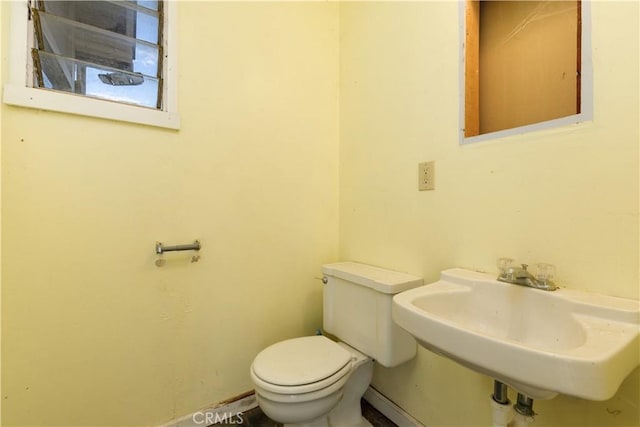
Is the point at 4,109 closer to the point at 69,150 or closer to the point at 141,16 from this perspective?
the point at 69,150

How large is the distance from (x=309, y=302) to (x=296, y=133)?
97cm

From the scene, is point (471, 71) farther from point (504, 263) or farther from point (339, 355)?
point (339, 355)

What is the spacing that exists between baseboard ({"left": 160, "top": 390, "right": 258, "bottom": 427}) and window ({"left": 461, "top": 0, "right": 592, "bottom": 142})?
5.15 feet

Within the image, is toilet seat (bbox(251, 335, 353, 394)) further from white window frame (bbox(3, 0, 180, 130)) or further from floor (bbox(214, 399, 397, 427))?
white window frame (bbox(3, 0, 180, 130))

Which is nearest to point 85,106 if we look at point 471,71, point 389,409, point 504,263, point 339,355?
point 339,355

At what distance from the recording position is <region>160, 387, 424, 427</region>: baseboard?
1256 mm

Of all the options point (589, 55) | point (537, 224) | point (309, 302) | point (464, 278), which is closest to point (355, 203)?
point (309, 302)

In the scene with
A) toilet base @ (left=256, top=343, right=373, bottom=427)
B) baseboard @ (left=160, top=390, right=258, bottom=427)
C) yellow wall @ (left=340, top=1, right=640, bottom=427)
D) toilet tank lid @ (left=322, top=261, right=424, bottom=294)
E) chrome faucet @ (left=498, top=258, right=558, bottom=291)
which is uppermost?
yellow wall @ (left=340, top=1, right=640, bottom=427)

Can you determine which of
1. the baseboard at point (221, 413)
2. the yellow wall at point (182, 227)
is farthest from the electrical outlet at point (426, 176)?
the baseboard at point (221, 413)

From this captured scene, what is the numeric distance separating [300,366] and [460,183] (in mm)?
938

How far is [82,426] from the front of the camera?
42.2 inches

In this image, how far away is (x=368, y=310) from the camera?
3.97ft

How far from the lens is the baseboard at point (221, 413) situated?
4.13 feet

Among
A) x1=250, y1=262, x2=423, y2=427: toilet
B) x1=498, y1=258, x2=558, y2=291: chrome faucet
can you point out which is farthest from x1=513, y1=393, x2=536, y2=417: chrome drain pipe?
x1=250, y1=262, x2=423, y2=427: toilet
